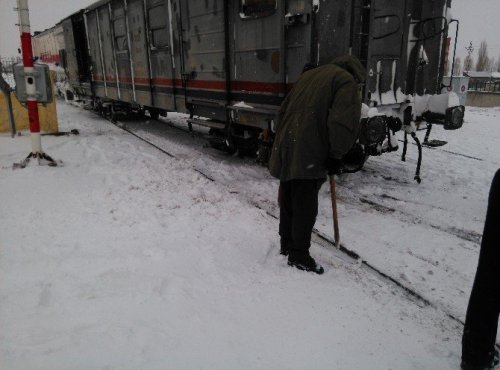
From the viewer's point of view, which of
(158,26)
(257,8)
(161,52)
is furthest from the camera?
(161,52)

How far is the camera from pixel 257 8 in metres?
5.48

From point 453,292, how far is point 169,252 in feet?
8.03

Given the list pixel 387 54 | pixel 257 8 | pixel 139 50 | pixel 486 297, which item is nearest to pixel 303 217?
pixel 486 297

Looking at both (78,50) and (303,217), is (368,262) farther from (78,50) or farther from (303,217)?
(78,50)

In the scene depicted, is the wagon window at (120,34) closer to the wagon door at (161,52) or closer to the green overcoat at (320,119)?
the wagon door at (161,52)

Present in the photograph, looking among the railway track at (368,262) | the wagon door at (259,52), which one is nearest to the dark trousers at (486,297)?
the railway track at (368,262)

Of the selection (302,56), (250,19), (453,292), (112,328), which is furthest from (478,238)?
(250,19)

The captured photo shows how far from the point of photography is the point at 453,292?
121 inches

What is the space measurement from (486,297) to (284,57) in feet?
12.9

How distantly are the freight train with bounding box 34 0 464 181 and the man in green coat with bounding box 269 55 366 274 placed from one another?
34.6 inches

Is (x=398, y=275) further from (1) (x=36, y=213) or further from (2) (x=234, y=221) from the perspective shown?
(1) (x=36, y=213)

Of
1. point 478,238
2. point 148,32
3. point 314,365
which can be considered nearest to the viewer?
point 314,365

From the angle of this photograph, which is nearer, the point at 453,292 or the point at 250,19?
the point at 453,292

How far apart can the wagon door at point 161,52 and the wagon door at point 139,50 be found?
30 cm
